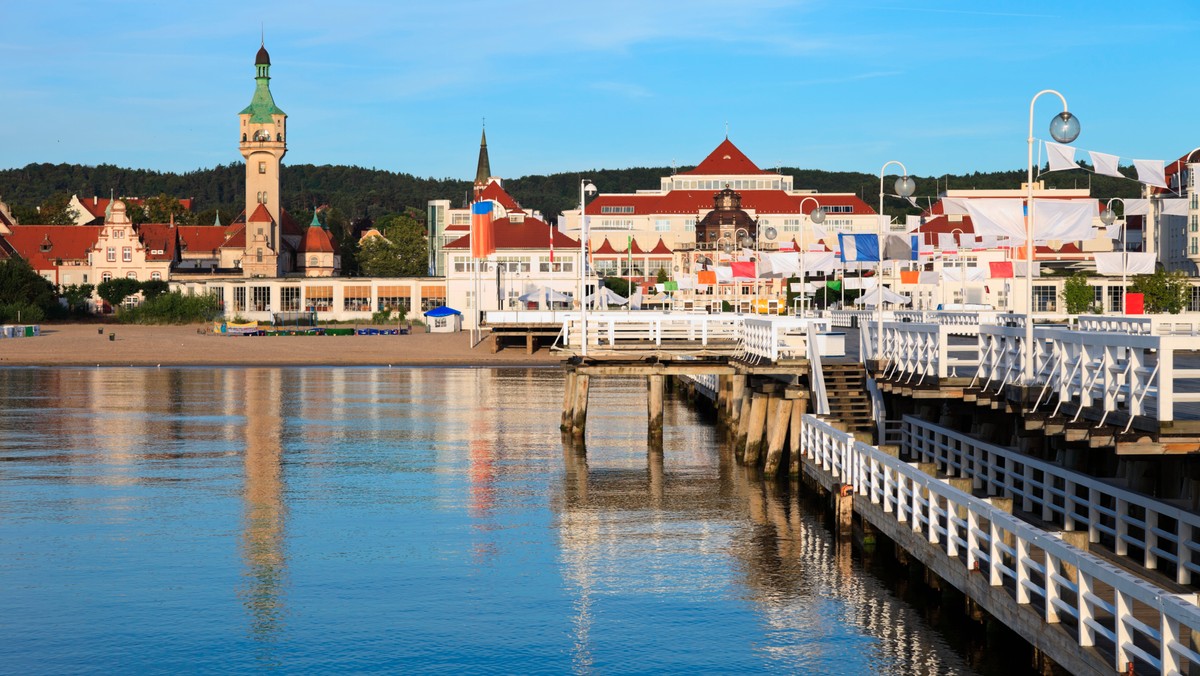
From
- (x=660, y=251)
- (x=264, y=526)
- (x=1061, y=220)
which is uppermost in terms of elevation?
(x=660, y=251)

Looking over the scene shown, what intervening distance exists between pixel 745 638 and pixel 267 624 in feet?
22.6

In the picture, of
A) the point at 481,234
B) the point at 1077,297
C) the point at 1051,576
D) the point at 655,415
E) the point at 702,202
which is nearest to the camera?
the point at 1051,576

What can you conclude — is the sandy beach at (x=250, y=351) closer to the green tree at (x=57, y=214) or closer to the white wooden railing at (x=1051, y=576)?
the white wooden railing at (x=1051, y=576)

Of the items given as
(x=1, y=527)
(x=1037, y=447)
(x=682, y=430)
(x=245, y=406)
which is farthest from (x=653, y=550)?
(x=245, y=406)

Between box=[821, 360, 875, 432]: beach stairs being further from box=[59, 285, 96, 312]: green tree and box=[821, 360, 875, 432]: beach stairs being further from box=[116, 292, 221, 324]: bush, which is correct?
box=[59, 285, 96, 312]: green tree

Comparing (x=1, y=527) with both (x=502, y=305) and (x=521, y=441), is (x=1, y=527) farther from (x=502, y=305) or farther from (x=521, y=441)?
(x=502, y=305)

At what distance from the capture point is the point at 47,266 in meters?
147

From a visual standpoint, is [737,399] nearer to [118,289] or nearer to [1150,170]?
[1150,170]

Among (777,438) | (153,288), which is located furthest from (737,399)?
(153,288)

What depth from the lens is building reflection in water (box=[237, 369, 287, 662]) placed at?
2086 centimetres

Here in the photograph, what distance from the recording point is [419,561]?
80.0ft

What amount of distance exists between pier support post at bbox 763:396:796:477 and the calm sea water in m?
0.70

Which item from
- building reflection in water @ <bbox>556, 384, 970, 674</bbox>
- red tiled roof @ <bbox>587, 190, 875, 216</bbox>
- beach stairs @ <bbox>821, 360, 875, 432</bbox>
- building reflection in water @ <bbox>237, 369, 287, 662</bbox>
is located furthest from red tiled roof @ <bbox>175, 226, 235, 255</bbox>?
beach stairs @ <bbox>821, 360, 875, 432</bbox>

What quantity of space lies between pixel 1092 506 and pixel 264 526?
51.0 ft
